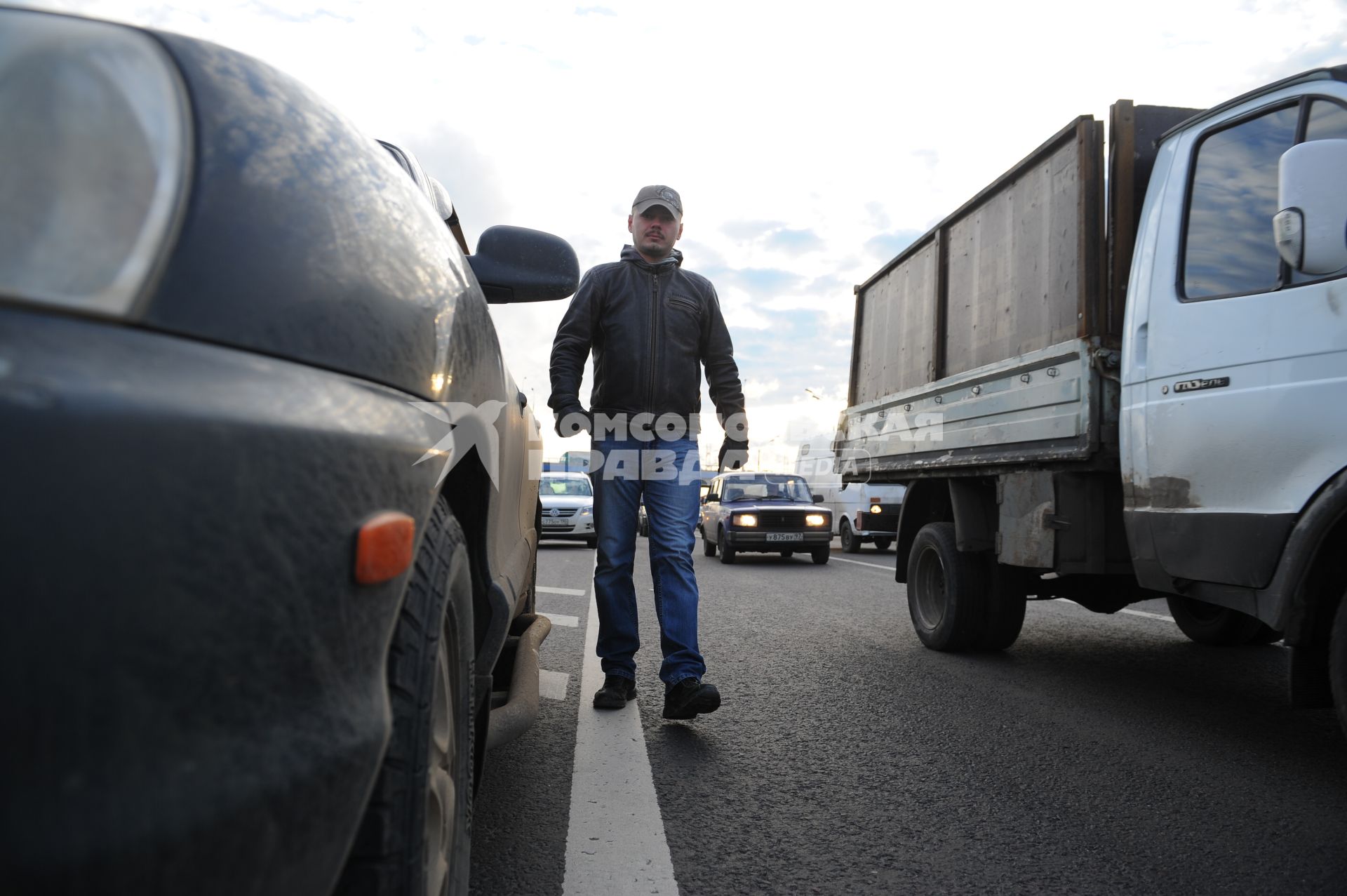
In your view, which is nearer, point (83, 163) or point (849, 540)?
point (83, 163)

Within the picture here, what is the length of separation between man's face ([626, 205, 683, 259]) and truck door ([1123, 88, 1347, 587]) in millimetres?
1854

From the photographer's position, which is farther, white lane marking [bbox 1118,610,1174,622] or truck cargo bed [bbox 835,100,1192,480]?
white lane marking [bbox 1118,610,1174,622]

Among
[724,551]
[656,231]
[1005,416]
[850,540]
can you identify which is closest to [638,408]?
[656,231]

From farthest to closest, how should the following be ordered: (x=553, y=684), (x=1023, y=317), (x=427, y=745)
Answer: (x=1023, y=317), (x=553, y=684), (x=427, y=745)

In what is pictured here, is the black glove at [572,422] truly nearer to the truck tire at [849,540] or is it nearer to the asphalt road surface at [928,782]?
the asphalt road surface at [928,782]

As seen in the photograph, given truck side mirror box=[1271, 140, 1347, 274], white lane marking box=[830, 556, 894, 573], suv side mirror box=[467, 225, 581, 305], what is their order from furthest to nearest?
1. white lane marking box=[830, 556, 894, 573]
2. truck side mirror box=[1271, 140, 1347, 274]
3. suv side mirror box=[467, 225, 581, 305]

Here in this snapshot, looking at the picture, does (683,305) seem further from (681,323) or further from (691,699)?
(691,699)

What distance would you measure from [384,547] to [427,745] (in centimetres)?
32

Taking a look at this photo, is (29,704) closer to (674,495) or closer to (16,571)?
(16,571)

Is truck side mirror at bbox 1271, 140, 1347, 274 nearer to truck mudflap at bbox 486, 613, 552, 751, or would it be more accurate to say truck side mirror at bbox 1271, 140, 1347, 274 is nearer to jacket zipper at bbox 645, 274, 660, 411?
jacket zipper at bbox 645, 274, 660, 411

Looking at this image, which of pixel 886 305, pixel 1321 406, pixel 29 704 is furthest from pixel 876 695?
pixel 29 704

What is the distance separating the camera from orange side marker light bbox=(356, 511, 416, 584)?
3.59 feet

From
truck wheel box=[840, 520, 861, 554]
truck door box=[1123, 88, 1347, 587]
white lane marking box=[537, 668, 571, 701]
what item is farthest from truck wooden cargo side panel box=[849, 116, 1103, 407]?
truck wheel box=[840, 520, 861, 554]

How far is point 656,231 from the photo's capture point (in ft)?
12.9
